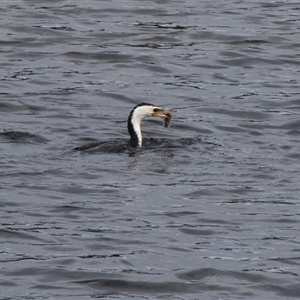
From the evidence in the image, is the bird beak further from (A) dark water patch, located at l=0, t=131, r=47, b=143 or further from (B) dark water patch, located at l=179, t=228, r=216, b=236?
(B) dark water patch, located at l=179, t=228, r=216, b=236

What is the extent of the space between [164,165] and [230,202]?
211 centimetres

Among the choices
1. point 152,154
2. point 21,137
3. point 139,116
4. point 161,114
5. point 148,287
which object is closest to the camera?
point 148,287

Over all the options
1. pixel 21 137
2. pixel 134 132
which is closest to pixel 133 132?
pixel 134 132

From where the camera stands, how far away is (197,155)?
52.3 feet

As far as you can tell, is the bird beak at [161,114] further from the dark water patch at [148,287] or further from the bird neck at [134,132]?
the dark water patch at [148,287]

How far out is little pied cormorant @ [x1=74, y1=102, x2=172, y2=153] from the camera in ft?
52.3

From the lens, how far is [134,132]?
1675cm

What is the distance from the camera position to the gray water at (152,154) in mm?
10836

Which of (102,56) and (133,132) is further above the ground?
(102,56)

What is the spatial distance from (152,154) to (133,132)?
0.63 meters

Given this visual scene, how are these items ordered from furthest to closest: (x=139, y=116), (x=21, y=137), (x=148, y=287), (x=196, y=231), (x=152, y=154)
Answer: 1. (x=139, y=116)
2. (x=21, y=137)
3. (x=152, y=154)
4. (x=196, y=231)
5. (x=148, y=287)

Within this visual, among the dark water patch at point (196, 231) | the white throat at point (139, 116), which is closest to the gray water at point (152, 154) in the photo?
the dark water patch at point (196, 231)

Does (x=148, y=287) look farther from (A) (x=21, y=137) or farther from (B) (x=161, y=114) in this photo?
(B) (x=161, y=114)

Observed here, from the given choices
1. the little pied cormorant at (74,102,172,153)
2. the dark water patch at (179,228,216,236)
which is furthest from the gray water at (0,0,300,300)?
the little pied cormorant at (74,102,172,153)
